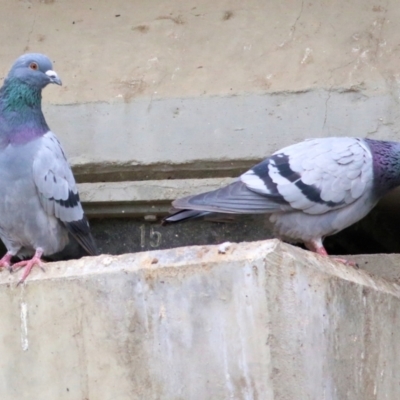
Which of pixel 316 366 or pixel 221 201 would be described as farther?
pixel 221 201

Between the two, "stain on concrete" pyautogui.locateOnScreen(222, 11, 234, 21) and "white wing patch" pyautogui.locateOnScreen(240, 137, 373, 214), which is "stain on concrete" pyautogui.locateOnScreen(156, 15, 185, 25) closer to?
"stain on concrete" pyautogui.locateOnScreen(222, 11, 234, 21)

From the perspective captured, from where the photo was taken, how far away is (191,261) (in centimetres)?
398

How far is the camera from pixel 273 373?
378 centimetres

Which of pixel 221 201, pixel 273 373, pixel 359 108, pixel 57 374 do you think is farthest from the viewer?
pixel 359 108

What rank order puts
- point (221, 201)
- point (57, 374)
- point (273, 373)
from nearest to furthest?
1. point (273, 373)
2. point (57, 374)
3. point (221, 201)

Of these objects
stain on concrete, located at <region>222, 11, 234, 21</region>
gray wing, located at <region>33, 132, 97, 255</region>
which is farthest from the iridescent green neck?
stain on concrete, located at <region>222, 11, 234, 21</region>

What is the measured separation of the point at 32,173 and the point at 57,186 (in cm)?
16

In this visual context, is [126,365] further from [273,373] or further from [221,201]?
[221,201]

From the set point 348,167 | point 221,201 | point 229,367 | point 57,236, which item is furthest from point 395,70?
point 229,367

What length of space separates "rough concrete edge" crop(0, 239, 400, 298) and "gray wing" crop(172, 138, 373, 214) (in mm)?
665

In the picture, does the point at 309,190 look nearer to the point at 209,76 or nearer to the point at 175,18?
the point at 209,76

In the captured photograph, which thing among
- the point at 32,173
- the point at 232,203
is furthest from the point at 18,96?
the point at 232,203

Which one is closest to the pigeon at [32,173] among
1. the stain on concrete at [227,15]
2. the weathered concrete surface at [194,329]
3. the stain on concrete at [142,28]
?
the weathered concrete surface at [194,329]

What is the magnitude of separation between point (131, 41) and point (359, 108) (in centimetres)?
156
